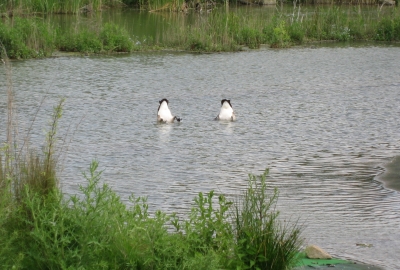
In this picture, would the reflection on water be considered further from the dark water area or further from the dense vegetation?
the dense vegetation

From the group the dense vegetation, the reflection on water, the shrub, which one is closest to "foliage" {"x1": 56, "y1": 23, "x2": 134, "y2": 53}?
the reflection on water

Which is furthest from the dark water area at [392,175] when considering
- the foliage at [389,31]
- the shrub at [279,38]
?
the foliage at [389,31]

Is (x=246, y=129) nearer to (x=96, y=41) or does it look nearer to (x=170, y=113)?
(x=170, y=113)

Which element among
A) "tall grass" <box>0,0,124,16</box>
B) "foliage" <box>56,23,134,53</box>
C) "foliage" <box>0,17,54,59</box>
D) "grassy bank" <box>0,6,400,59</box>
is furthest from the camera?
"tall grass" <box>0,0,124,16</box>

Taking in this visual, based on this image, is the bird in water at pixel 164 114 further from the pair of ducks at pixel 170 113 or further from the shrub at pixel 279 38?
the shrub at pixel 279 38

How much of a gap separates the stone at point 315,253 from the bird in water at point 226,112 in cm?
608

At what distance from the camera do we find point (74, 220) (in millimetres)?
4551

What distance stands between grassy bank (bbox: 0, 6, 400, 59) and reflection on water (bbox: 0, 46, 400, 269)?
0.77m

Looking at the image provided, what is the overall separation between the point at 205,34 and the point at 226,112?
29.8ft

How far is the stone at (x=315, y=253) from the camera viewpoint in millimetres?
5656

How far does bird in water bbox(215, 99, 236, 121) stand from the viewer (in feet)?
38.2

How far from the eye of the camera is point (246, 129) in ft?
37.4

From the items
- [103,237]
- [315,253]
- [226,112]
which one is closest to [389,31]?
[226,112]

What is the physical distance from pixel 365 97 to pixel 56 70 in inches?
264
